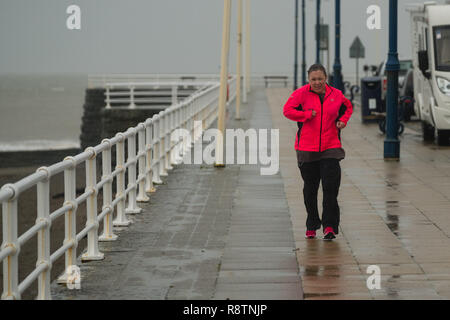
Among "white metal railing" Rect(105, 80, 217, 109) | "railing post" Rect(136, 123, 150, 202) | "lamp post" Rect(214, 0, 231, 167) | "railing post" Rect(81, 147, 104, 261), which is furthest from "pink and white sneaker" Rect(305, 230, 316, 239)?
"white metal railing" Rect(105, 80, 217, 109)

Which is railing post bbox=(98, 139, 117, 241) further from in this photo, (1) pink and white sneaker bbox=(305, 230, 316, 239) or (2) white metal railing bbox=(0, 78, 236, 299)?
(1) pink and white sneaker bbox=(305, 230, 316, 239)

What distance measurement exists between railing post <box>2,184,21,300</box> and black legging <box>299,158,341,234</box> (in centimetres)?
420

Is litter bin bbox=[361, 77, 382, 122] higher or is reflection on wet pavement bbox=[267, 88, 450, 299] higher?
litter bin bbox=[361, 77, 382, 122]

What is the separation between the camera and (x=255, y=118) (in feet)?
110

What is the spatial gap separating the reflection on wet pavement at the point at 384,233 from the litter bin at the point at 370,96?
9.99 metres

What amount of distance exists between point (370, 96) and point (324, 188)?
19.4 m

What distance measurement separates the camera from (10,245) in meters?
6.60

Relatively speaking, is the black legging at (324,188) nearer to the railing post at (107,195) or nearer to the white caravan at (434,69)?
the railing post at (107,195)

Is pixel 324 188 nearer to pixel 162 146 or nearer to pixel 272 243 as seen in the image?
pixel 272 243

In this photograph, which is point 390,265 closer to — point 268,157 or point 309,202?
point 309,202

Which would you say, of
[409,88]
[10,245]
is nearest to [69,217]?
[10,245]

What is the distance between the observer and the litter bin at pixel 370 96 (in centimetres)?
2911

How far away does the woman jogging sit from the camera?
10000 mm
